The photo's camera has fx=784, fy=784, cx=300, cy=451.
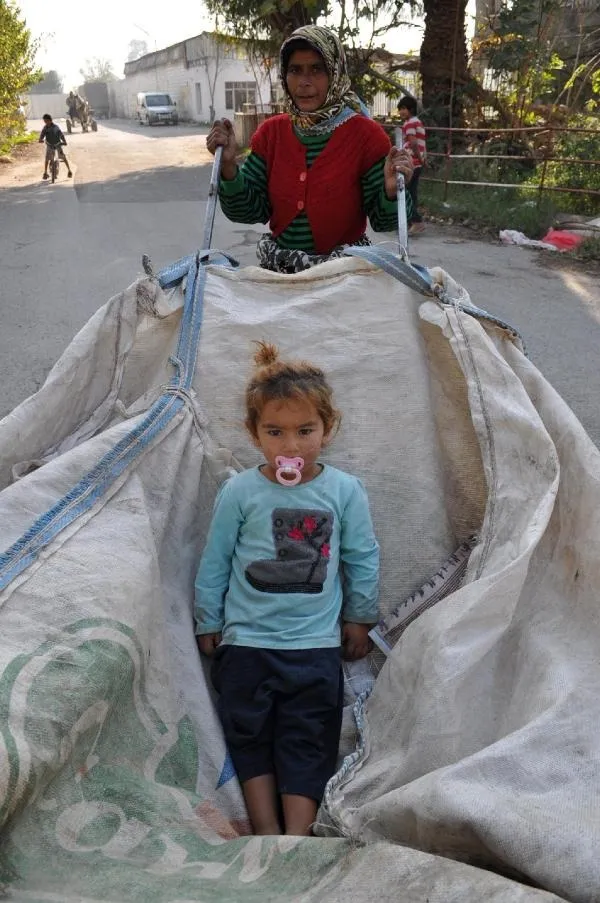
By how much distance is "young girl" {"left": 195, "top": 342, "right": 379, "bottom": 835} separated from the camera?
174 centimetres

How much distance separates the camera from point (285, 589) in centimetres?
192

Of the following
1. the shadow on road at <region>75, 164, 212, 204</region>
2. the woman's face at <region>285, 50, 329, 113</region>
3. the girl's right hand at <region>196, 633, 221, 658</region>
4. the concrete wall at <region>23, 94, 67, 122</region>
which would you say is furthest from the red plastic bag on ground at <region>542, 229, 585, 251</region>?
the concrete wall at <region>23, 94, 67, 122</region>

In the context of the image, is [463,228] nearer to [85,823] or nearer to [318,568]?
[318,568]

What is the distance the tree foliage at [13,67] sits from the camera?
18.3 m

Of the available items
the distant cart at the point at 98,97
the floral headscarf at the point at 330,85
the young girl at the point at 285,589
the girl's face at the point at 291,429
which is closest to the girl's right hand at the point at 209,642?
the young girl at the point at 285,589

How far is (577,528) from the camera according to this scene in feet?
5.94

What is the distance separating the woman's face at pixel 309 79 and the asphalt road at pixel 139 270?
88.2 inches

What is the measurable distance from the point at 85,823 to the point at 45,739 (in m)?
0.17

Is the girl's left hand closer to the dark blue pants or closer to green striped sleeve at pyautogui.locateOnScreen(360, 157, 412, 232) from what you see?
the dark blue pants

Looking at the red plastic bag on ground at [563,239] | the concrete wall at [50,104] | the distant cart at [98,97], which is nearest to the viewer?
the red plastic bag on ground at [563,239]

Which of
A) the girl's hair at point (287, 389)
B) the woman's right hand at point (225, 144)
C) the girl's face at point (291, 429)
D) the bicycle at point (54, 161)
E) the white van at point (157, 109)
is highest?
the white van at point (157, 109)

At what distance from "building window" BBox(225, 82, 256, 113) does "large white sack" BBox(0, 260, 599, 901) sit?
1395 inches

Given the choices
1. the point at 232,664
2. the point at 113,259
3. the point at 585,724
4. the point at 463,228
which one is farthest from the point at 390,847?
the point at 463,228

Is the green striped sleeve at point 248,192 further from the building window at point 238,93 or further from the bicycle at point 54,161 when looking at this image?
the building window at point 238,93
